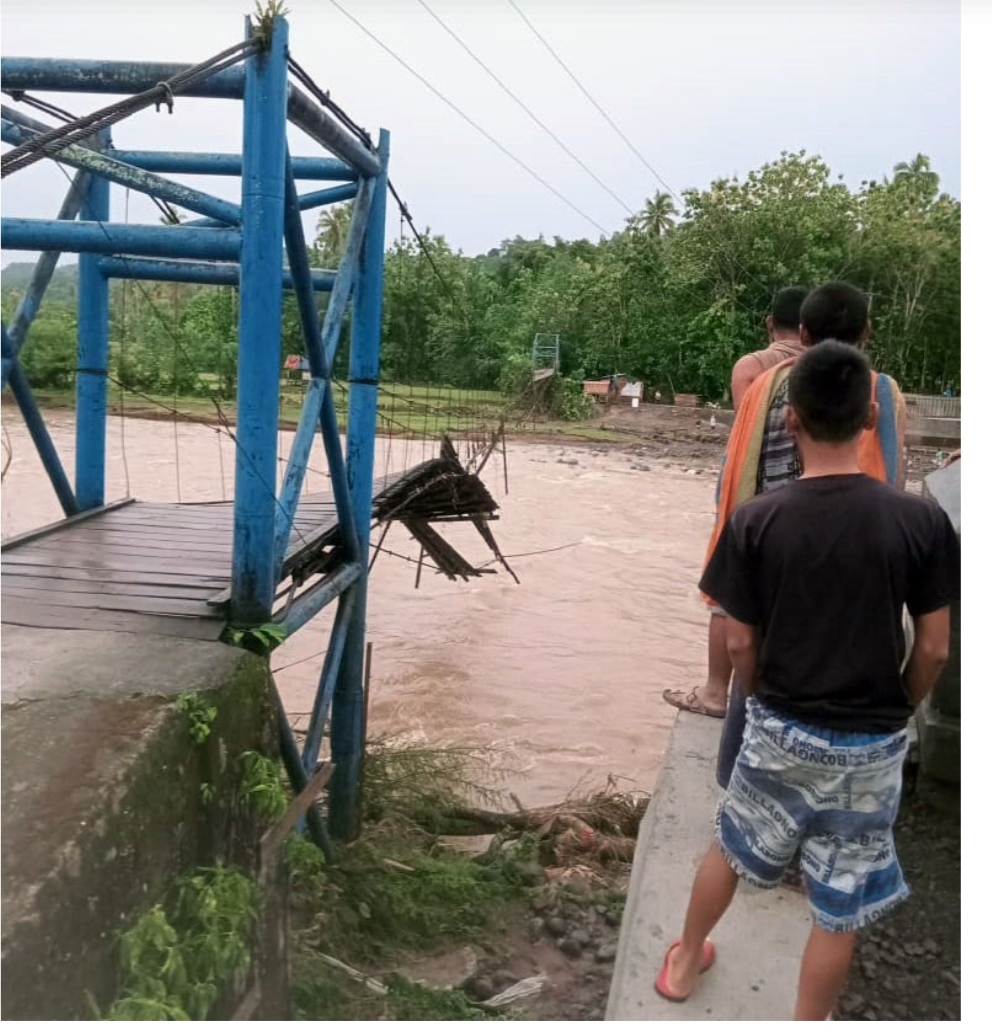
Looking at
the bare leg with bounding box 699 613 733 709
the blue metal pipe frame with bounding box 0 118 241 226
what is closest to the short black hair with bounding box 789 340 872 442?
the bare leg with bounding box 699 613 733 709

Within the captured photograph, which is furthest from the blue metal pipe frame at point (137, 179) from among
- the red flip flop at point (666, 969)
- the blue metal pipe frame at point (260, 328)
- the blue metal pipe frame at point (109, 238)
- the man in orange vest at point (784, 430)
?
the red flip flop at point (666, 969)

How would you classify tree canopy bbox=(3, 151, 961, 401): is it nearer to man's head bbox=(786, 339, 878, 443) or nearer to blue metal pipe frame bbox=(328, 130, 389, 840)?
blue metal pipe frame bbox=(328, 130, 389, 840)

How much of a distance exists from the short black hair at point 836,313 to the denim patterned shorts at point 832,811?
1.20 metres

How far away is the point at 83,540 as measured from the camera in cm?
396

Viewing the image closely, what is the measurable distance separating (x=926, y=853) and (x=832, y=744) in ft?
4.60

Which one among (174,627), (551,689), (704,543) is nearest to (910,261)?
(704,543)

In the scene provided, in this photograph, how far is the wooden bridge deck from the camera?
112 inches

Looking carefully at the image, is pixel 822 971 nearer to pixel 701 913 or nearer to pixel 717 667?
pixel 701 913

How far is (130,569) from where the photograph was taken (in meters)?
3.47

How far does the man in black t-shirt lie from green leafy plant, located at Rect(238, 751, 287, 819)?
120cm

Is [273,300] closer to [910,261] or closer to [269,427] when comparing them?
[269,427]

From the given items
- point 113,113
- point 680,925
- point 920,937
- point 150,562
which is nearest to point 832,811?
point 680,925

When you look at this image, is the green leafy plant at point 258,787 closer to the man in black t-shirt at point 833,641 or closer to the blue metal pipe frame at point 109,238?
the man in black t-shirt at point 833,641

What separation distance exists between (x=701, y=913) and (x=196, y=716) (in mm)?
1225
